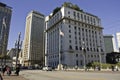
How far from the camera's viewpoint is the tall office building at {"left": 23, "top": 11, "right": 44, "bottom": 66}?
151 metres

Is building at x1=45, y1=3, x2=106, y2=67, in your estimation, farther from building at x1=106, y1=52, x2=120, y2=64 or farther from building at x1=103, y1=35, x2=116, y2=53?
building at x1=103, y1=35, x2=116, y2=53

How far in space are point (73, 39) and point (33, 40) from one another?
85.8 m

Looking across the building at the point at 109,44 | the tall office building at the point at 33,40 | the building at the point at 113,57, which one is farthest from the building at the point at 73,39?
the building at the point at 109,44

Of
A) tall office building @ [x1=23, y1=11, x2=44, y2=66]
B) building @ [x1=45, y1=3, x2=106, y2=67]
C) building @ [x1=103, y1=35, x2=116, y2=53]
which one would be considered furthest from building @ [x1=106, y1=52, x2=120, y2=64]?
tall office building @ [x1=23, y1=11, x2=44, y2=66]

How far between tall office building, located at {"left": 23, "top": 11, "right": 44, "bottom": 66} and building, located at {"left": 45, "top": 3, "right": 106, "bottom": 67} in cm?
5475

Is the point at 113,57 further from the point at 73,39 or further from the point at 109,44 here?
the point at 109,44

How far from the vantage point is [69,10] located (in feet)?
287

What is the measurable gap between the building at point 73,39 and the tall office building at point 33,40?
54752mm

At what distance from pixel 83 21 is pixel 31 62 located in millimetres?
79287

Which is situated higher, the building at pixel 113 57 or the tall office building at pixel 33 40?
the tall office building at pixel 33 40

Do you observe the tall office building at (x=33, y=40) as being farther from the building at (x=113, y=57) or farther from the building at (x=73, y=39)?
the building at (x=113, y=57)

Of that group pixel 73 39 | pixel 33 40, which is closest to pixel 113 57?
pixel 73 39

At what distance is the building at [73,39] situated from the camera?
260 feet

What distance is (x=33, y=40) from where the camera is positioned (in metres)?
160
